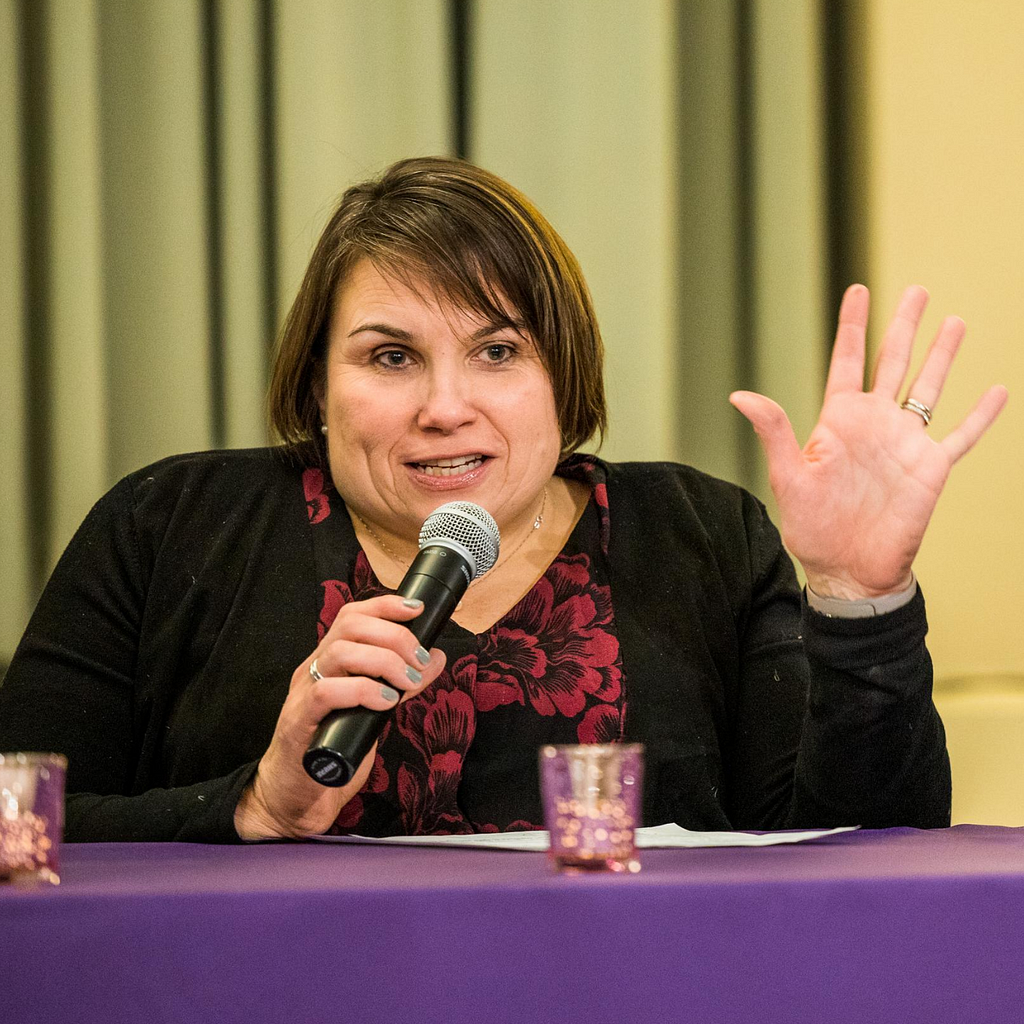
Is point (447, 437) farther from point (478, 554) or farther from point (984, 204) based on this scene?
point (984, 204)

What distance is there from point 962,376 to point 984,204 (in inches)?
10.8

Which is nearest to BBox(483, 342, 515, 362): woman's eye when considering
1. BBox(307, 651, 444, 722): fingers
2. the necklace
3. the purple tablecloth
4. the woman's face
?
the woman's face

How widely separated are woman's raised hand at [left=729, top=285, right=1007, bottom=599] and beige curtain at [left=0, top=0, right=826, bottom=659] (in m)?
0.87

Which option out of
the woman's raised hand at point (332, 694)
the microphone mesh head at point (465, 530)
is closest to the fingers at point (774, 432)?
the microphone mesh head at point (465, 530)

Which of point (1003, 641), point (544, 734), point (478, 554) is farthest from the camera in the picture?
point (1003, 641)

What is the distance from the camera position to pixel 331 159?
2.07 m

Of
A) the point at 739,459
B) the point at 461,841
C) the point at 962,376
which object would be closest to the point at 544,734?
the point at 461,841

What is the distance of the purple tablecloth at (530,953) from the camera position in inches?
27.1

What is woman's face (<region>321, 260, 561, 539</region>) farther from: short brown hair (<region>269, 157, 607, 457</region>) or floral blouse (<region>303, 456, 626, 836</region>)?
floral blouse (<region>303, 456, 626, 836</region>)

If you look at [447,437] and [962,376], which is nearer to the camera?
[447,437]

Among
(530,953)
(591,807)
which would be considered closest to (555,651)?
(591,807)

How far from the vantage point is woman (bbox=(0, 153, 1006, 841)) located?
4.90 ft

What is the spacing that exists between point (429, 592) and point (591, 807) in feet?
0.83

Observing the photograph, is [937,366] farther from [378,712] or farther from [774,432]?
[378,712]
